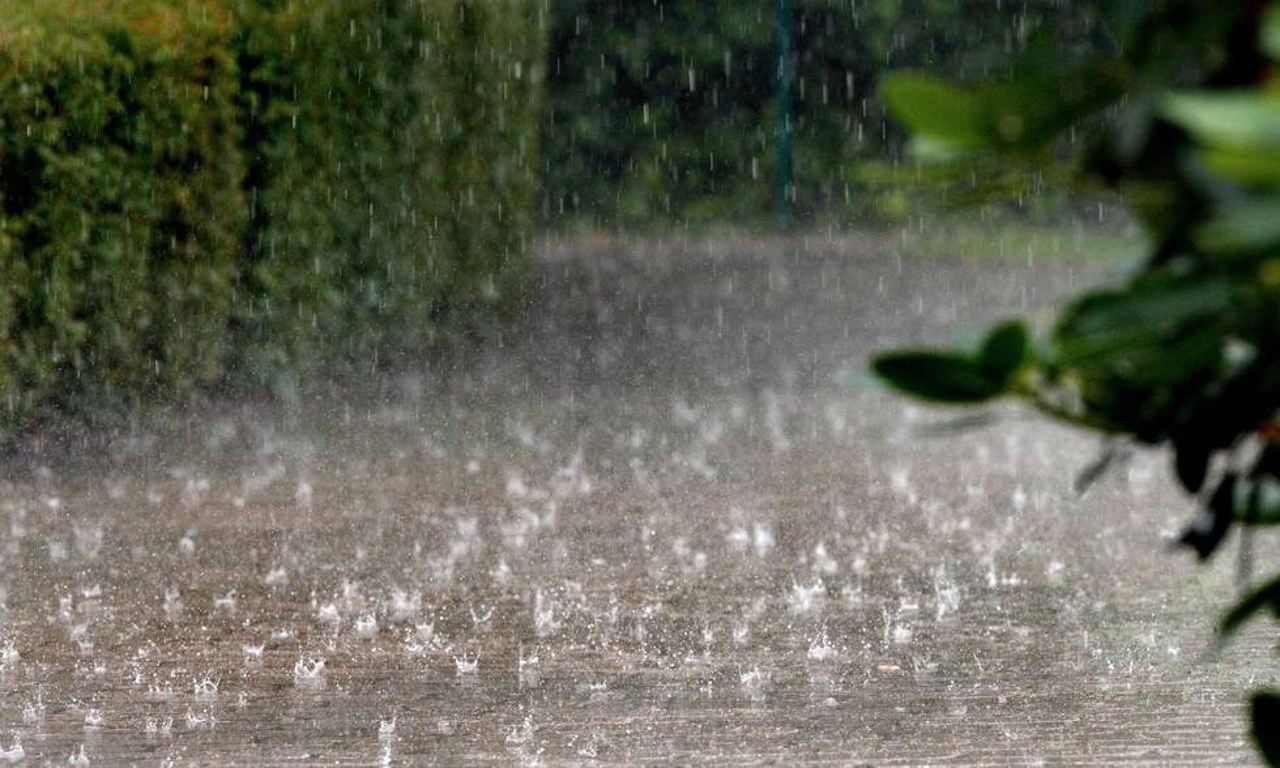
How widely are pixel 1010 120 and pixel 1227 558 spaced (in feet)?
16.6

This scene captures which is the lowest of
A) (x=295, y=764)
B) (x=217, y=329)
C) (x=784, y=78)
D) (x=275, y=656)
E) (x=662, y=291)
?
(x=295, y=764)

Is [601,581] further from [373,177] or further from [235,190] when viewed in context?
[373,177]

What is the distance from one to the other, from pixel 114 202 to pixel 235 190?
793mm

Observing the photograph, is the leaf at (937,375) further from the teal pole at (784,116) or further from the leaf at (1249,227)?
the teal pole at (784,116)

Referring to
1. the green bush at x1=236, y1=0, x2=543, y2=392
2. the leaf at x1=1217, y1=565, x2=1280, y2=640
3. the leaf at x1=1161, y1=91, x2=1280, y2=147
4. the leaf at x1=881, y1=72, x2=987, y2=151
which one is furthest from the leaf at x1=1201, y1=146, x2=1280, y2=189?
the green bush at x1=236, y1=0, x2=543, y2=392

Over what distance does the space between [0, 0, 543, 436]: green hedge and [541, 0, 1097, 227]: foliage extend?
6.66 m

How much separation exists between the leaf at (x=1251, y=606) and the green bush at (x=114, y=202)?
6.43 meters

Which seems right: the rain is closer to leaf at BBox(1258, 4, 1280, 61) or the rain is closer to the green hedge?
the green hedge

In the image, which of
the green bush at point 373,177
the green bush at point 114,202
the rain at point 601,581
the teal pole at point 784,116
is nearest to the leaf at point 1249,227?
the rain at point 601,581

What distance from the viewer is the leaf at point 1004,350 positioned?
124cm

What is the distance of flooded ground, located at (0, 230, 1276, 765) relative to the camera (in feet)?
13.8

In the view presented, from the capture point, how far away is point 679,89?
1847 centimetres

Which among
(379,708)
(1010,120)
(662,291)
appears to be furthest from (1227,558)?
(662,291)

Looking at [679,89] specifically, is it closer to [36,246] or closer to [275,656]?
[36,246]
